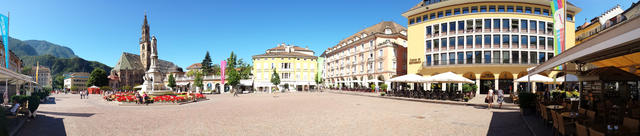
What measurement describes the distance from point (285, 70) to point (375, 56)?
23.3 meters

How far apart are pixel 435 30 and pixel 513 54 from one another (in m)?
9.56

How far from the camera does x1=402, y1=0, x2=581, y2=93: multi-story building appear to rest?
33.8 metres

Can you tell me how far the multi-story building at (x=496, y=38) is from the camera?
33.8 m

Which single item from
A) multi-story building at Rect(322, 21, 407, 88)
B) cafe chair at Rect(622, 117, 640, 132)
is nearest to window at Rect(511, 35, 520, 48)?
multi-story building at Rect(322, 21, 407, 88)

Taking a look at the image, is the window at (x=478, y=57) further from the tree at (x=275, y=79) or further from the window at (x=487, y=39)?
the tree at (x=275, y=79)

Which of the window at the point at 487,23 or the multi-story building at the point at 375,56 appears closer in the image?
the window at the point at 487,23

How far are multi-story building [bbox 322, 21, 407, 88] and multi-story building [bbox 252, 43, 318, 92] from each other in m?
7.62

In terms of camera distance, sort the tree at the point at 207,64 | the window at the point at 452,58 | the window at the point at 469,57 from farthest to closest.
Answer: the tree at the point at 207,64
the window at the point at 452,58
the window at the point at 469,57

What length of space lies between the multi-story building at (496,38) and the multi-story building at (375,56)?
10.8 meters

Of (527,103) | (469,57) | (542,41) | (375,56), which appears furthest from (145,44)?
(527,103)

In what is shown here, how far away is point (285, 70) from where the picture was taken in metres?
64.4

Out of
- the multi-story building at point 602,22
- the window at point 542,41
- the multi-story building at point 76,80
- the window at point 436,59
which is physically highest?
the multi-story building at point 602,22

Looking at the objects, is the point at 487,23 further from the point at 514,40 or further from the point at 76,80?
the point at 76,80

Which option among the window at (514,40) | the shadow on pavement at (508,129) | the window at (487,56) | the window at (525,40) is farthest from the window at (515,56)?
the shadow on pavement at (508,129)
